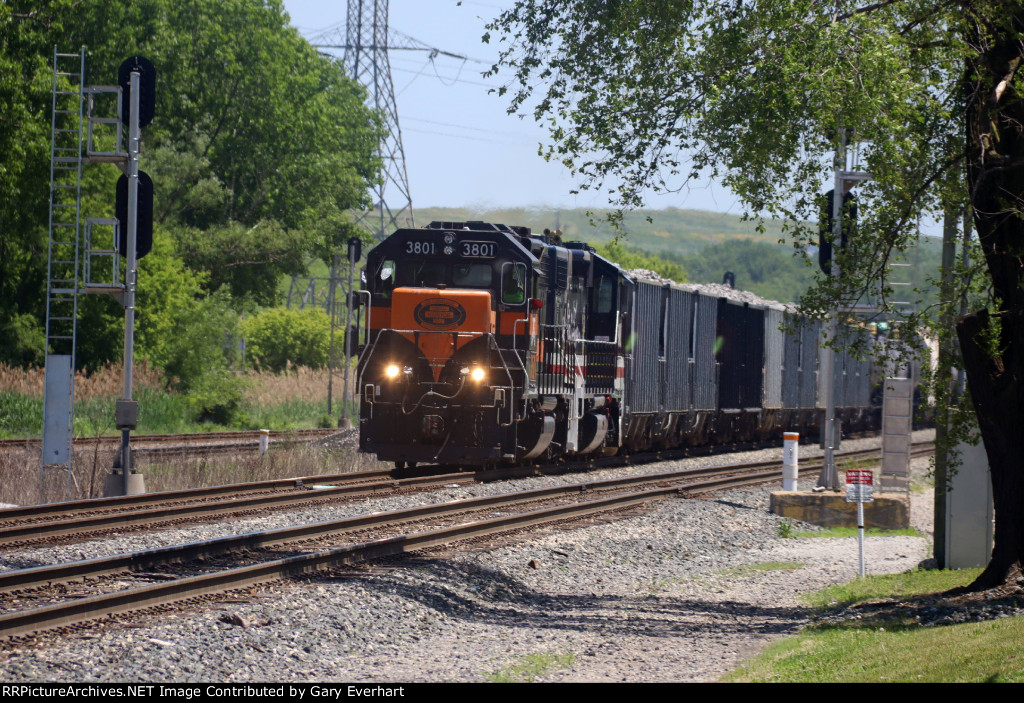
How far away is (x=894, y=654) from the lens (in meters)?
8.80

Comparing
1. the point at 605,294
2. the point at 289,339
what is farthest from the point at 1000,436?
the point at 289,339

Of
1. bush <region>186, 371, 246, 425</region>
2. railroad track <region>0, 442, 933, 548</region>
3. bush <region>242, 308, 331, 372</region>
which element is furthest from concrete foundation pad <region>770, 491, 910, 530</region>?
bush <region>242, 308, 331, 372</region>

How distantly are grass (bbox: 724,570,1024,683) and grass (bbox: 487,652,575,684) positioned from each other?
125cm

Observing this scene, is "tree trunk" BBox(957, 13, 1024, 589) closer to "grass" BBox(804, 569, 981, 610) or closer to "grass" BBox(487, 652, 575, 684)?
"grass" BBox(804, 569, 981, 610)

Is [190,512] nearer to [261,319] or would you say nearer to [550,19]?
[550,19]

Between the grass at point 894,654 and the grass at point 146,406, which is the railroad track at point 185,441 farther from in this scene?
the grass at point 894,654

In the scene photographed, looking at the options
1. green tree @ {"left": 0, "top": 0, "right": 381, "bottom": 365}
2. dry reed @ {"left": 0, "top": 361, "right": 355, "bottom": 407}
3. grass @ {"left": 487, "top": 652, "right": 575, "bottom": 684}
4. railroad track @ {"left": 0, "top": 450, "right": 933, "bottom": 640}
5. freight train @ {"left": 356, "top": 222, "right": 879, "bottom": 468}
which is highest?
green tree @ {"left": 0, "top": 0, "right": 381, "bottom": 365}

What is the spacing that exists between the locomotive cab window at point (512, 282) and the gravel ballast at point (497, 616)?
4.29 meters

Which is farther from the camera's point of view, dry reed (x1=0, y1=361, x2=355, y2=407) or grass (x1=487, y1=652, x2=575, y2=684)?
dry reed (x1=0, y1=361, x2=355, y2=407)

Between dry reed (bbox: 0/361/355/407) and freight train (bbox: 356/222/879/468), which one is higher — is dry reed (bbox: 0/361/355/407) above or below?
below

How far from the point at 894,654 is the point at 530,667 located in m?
2.76

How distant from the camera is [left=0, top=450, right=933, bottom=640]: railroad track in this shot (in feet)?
30.5

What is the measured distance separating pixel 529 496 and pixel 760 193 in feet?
23.9

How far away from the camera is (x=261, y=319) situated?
7675cm
